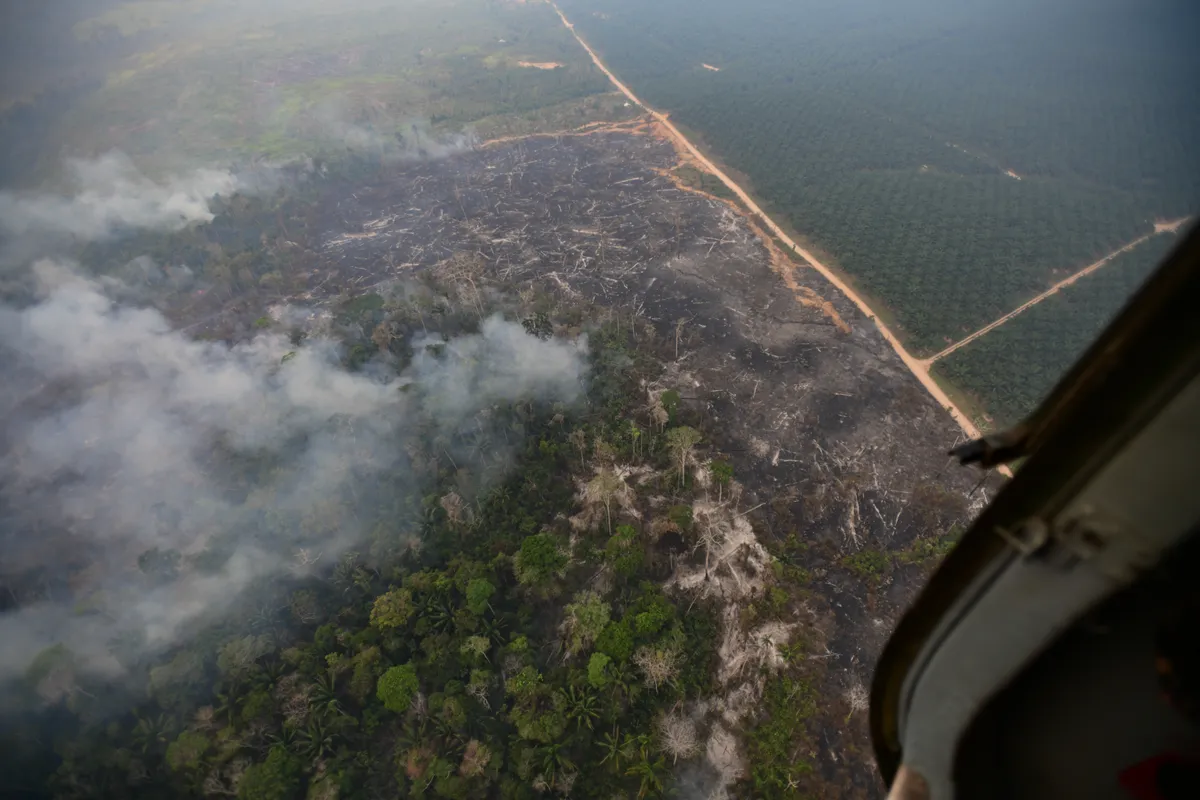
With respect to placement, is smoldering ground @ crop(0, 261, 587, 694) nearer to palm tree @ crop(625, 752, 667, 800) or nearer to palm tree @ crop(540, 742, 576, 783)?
palm tree @ crop(540, 742, 576, 783)

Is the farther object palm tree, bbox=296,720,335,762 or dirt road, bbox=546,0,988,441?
dirt road, bbox=546,0,988,441

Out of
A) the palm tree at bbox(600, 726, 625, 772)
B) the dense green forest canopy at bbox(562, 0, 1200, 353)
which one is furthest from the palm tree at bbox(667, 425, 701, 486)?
the dense green forest canopy at bbox(562, 0, 1200, 353)

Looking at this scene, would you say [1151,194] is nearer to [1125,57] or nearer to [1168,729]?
[1125,57]

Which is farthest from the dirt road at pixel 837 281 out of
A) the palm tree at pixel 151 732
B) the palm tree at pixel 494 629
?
the palm tree at pixel 151 732

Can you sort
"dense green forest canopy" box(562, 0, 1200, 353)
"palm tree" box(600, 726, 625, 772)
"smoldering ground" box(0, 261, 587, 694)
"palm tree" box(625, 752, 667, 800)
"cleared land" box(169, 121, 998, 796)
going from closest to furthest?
"palm tree" box(625, 752, 667, 800) → "palm tree" box(600, 726, 625, 772) → "cleared land" box(169, 121, 998, 796) → "smoldering ground" box(0, 261, 587, 694) → "dense green forest canopy" box(562, 0, 1200, 353)

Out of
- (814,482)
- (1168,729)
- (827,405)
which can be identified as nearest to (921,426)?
(827,405)

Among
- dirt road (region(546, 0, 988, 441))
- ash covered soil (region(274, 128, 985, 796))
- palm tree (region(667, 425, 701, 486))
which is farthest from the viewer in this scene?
dirt road (region(546, 0, 988, 441))
